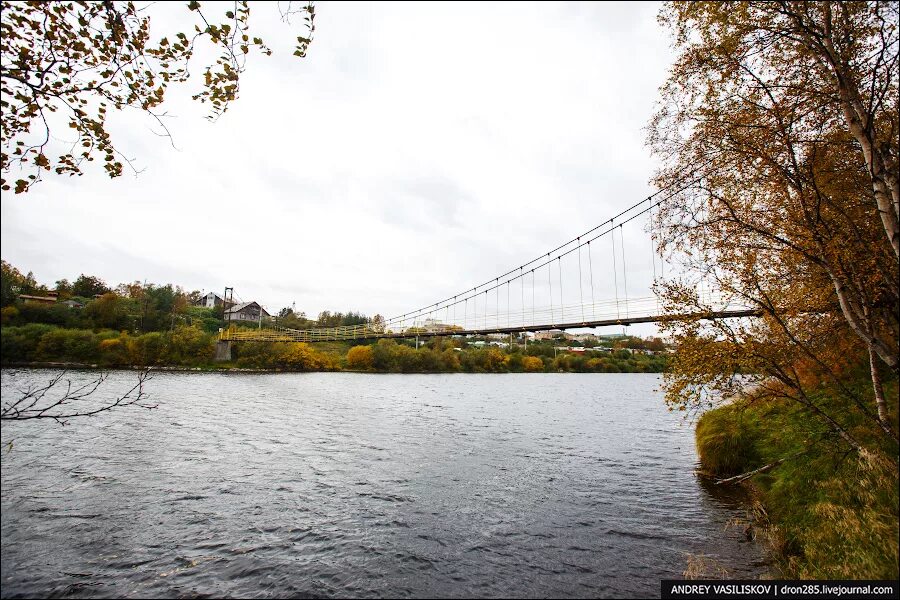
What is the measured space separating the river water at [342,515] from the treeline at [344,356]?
18207 millimetres

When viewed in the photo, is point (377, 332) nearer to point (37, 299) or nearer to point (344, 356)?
point (344, 356)

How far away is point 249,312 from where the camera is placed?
312 feet

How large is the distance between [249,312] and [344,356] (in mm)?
39049

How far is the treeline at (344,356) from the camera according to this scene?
112 feet

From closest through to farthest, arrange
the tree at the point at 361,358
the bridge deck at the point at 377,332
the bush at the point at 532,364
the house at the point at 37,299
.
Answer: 1. the house at the point at 37,299
2. the bridge deck at the point at 377,332
3. the tree at the point at 361,358
4. the bush at the point at 532,364

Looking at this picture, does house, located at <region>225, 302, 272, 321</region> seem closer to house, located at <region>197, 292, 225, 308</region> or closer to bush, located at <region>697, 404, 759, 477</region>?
house, located at <region>197, 292, 225, 308</region>

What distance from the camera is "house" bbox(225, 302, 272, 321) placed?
91875 mm

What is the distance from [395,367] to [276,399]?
40.0 metres

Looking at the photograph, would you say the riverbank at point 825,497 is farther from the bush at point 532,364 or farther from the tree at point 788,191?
the bush at point 532,364

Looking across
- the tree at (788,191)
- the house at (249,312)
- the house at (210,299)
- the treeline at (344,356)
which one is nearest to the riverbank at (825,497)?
the tree at (788,191)

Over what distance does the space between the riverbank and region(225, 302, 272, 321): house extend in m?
96.2

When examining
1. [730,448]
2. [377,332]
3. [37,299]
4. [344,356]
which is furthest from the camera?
[344,356]

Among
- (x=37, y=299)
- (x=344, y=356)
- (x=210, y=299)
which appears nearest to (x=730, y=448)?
(x=37, y=299)

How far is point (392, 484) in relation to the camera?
929cm
